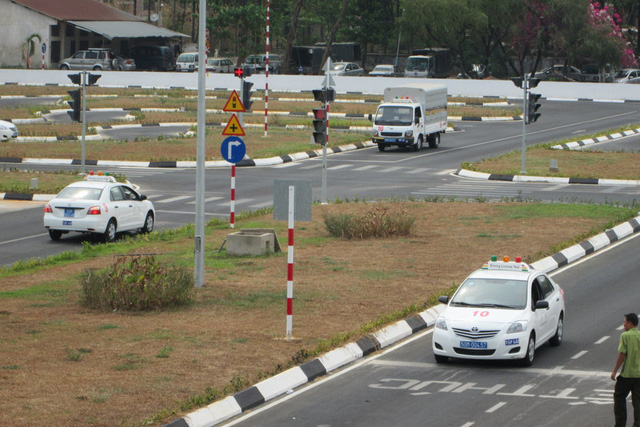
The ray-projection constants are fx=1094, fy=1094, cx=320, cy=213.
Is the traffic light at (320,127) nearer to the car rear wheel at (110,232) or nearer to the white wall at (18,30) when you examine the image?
the car rear wheel at (110,232)

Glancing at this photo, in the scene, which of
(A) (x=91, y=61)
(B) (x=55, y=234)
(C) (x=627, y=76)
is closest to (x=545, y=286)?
(B) (x=55, y=234)

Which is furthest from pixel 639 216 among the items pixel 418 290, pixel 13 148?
pixel 13 148

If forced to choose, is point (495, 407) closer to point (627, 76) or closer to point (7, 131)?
point (7, 131)

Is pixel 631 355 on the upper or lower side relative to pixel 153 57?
lower

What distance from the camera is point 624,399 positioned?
12008 mm

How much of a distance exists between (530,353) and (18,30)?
270 ft

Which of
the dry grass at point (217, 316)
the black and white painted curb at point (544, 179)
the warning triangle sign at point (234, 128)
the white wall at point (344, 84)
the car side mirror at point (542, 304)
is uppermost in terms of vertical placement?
the white wall at point (344, 84)

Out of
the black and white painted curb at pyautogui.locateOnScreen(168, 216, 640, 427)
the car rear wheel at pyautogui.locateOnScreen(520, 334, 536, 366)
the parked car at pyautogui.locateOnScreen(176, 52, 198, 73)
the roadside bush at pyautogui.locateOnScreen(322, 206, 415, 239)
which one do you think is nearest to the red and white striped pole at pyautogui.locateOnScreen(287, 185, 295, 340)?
the black and white painted curb at pyautogui.locateOnScreen(168, 216, 640, 427)

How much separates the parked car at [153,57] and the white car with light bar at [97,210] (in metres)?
69.0

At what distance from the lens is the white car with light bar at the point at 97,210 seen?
26625 millimetres

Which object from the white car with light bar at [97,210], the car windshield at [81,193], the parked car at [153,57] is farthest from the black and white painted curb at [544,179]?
the parked car at [153,57]

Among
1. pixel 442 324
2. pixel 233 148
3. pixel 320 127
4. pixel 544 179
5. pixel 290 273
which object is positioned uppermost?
pixel 320 127

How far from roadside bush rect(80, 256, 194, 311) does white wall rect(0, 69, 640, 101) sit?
5520 centimetres

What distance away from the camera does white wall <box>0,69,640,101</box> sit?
74250 mm
